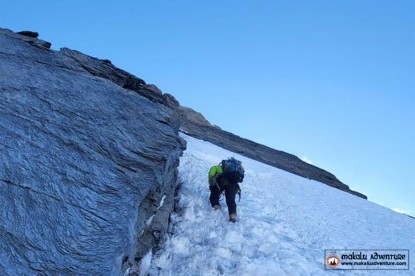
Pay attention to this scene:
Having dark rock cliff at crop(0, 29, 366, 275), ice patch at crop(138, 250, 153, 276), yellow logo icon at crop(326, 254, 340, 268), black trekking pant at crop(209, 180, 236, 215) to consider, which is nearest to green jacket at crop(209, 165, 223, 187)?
black trekking pant at crop(209, 180, 236, 215)

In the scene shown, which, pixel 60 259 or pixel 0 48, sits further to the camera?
pixel 0 48

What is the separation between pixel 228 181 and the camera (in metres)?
10.6

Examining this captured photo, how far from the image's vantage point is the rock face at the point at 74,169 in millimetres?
5398

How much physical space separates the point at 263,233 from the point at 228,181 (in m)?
1.78

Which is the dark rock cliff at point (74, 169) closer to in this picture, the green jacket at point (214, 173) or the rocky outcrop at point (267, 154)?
the green jacket at point (214, 173)

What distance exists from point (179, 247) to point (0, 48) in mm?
7336

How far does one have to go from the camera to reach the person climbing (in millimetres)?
10344

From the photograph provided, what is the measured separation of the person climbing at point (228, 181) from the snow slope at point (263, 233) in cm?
36

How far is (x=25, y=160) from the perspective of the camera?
6375 mm

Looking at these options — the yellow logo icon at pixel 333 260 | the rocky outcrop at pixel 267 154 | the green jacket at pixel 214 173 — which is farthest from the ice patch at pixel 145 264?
the rocky outcrop at pixel 267 154

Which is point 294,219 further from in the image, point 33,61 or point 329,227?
point 33,61

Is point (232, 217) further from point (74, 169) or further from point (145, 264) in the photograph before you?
point (74, 169)

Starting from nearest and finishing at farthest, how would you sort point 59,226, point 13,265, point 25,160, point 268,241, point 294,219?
point 13,265 → point 59,226 → point 25,160 → point 268,241 → point 294,219

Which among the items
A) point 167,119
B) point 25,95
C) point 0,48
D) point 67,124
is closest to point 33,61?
point 0,48
